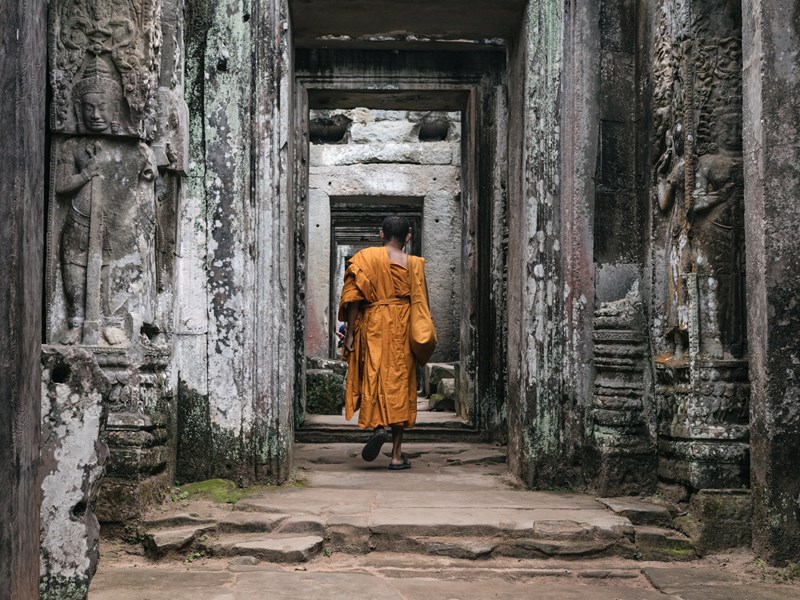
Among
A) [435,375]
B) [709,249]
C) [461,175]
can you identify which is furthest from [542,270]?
[435,375]

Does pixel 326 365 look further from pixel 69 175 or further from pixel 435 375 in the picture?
pixel 69 175

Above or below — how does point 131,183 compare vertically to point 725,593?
above

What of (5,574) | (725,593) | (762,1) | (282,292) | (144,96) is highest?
(762,1)

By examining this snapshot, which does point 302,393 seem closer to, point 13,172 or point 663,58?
point 663,58

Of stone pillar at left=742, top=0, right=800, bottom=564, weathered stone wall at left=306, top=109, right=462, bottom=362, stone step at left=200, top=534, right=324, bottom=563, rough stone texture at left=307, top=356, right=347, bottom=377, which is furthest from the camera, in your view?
weathered stone wall at left=306, top=109, right=462, bottom=362

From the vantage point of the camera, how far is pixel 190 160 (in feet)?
17.9

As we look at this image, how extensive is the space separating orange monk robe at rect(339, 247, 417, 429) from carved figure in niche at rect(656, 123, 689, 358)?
2.01m

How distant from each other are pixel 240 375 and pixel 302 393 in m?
2.90

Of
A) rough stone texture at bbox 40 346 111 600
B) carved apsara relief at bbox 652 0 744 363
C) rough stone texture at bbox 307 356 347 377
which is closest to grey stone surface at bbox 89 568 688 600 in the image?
rough stone texture at bbox 40 346 111 600

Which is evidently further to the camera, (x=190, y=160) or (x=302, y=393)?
(x=302, y=393)

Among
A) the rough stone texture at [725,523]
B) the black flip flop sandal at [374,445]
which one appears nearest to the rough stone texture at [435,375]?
the black flip flop sandal at [374,445]

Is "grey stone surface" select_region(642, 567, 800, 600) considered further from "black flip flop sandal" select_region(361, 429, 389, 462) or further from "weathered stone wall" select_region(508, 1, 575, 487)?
"black flip flop sandal" select_region(361, 429, 389, 462)

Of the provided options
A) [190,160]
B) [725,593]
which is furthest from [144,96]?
[725,593]

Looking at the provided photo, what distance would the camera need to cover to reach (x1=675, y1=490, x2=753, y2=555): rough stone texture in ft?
14.1
